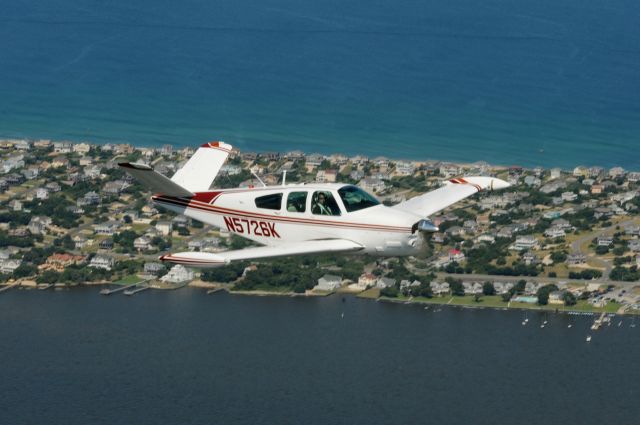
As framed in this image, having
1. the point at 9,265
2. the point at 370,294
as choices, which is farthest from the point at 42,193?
the point at 370,294

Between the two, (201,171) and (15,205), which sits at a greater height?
(15,205)

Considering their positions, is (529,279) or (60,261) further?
(60,261)

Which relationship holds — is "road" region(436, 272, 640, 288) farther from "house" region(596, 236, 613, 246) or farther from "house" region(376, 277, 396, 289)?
"house" region(596, 236, 613, 246)

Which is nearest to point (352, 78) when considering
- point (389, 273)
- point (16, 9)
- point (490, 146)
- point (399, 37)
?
point (399, 37)

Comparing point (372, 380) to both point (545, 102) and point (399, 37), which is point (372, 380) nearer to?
point (545, 102)

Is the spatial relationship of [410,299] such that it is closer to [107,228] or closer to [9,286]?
[107,228]

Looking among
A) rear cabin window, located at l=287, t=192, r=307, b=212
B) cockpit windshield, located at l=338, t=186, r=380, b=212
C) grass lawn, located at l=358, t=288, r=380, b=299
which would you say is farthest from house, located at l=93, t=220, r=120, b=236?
cockpit windshield, located at l=338, t=186, r=380, b=212

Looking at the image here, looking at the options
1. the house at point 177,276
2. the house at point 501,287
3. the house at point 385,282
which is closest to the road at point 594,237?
the house at point 501,287
